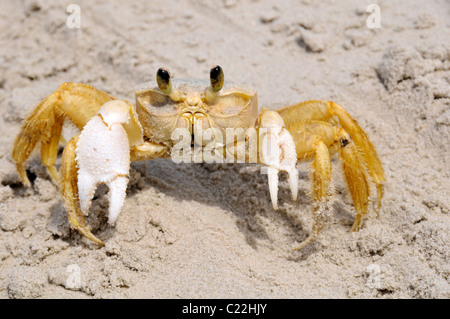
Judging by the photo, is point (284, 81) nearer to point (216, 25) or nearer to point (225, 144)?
point (216, 25)

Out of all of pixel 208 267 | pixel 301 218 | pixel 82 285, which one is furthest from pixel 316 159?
pixel 82 285

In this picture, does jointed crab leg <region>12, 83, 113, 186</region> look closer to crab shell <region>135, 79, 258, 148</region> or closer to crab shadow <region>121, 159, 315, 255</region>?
crab shell <region>135, 79, 258, 148</region>

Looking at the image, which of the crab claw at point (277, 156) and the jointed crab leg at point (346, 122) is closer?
the crab claw at point (277, 156)

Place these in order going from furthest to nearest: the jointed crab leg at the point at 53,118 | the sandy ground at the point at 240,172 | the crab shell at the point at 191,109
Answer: the jointed crab leg at the point at 53,118, the crab shell at the point at 191,109, the sandy ground at the point at 240,172

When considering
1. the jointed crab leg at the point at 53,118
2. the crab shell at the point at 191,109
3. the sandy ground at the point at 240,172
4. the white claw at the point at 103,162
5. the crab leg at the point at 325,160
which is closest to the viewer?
the white claw at the point at 103,162

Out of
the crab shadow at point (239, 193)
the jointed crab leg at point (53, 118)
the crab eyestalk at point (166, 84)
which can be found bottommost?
the crab shadow at point (239, 193)

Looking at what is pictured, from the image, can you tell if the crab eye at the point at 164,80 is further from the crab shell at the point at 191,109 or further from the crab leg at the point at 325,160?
the crab leg at the point at 325,160

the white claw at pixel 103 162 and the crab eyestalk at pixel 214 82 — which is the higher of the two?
the crab eyestalk at pixel 214 82

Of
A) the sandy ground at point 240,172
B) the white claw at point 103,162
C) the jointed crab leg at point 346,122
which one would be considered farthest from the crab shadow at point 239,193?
the white claw at point 103,162
